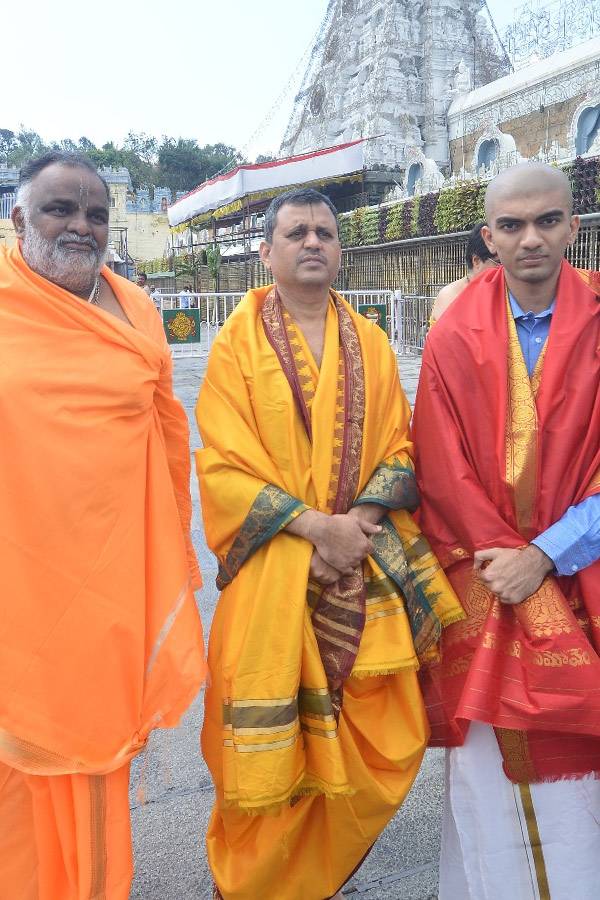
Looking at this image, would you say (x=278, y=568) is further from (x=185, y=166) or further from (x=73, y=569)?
(x=185, y=166)

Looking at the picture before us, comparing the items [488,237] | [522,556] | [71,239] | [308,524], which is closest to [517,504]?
[522,556]

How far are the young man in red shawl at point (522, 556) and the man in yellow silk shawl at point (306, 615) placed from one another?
0.47 ft

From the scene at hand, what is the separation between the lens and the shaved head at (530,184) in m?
2.00

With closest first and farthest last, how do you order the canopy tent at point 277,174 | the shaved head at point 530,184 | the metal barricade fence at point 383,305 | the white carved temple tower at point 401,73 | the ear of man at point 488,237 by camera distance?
the shaved head at point 530,184 → the ear of man at point 488,237 → the metal barricade fence at point 383,305 → the canopy tent at point 277,174 → the white carved temple tower at point 401,73

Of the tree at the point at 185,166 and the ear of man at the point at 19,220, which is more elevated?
the tree at the point at 185,166

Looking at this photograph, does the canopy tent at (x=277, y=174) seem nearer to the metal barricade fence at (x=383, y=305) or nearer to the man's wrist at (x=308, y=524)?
the metal barricade fence at (x=383, y=305)

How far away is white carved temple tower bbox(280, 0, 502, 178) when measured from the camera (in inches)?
886

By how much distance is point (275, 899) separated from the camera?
6.75 ft

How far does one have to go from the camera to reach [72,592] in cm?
183

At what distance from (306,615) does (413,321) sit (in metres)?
11.8

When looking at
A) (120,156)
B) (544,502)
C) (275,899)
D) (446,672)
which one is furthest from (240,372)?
(120,156)

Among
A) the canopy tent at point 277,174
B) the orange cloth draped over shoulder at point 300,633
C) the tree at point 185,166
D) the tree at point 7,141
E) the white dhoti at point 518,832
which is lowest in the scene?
the white dhoti at point 518,832

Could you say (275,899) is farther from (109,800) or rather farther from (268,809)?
(109,800)

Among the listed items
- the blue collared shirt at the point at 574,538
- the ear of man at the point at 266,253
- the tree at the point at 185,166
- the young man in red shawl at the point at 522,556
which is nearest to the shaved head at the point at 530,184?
the young man in red shawl at the point at 522,556
